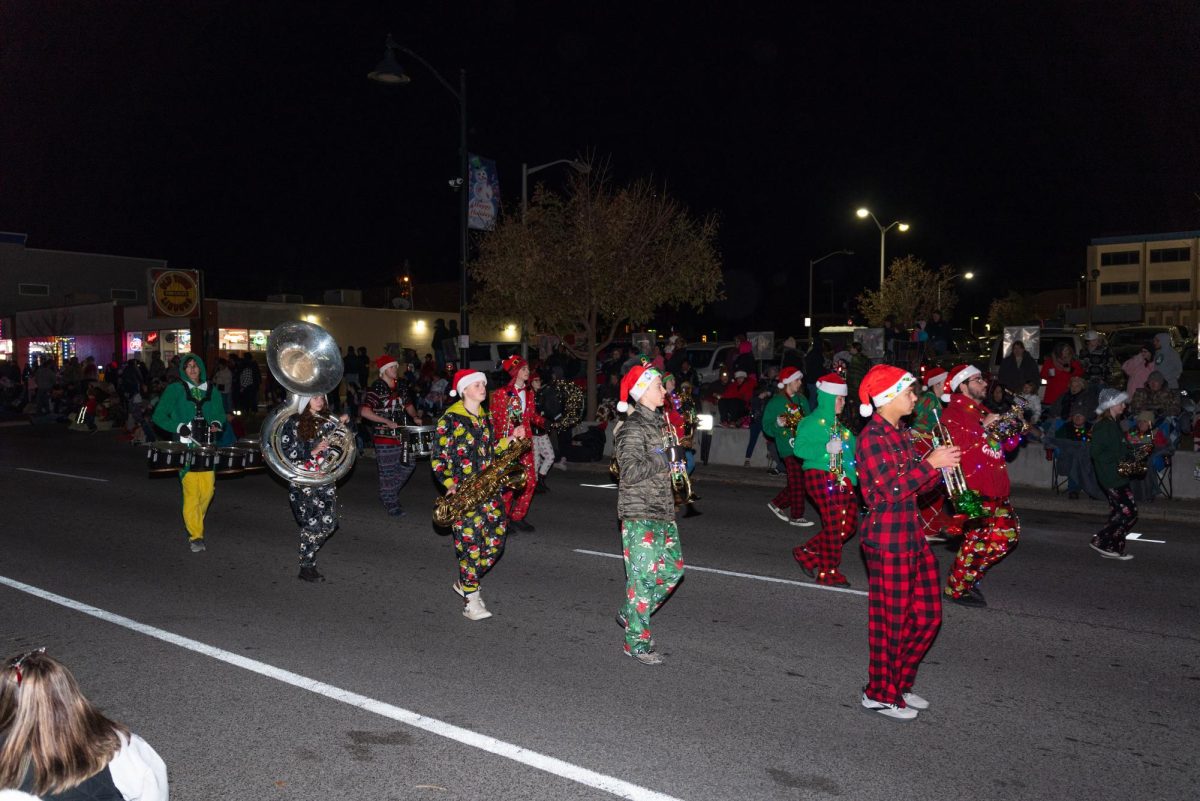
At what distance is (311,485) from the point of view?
7.89 m

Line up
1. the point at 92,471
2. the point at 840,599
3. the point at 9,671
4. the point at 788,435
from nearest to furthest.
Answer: the point at 9,671
the point at 840,599
the point at 788,435
the point at 92,471

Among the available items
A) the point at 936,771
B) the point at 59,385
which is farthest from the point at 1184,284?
the point at 936,771

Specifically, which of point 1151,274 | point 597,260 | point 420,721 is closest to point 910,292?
point 1151,274

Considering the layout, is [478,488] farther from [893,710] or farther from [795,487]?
[795,487]

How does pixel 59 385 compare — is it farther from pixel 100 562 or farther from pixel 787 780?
pixel 787 780

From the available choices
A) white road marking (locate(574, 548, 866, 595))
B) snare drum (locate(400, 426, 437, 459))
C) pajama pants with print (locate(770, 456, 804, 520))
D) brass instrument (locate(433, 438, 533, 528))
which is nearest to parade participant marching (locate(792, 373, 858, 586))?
white road marking (locate(574, 548, 866, 595))

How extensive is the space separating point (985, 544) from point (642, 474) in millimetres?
2940

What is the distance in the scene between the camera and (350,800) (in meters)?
4.09

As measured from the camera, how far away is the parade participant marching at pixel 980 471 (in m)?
6.75

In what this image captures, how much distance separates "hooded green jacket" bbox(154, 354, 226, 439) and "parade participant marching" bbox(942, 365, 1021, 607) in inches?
264

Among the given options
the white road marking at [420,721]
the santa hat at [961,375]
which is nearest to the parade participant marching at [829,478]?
the santa hat at [961,375]

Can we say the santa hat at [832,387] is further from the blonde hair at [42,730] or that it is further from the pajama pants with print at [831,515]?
the blonde hair at [42,730]

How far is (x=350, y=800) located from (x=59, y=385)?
29.5 m

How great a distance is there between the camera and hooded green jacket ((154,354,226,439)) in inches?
355
